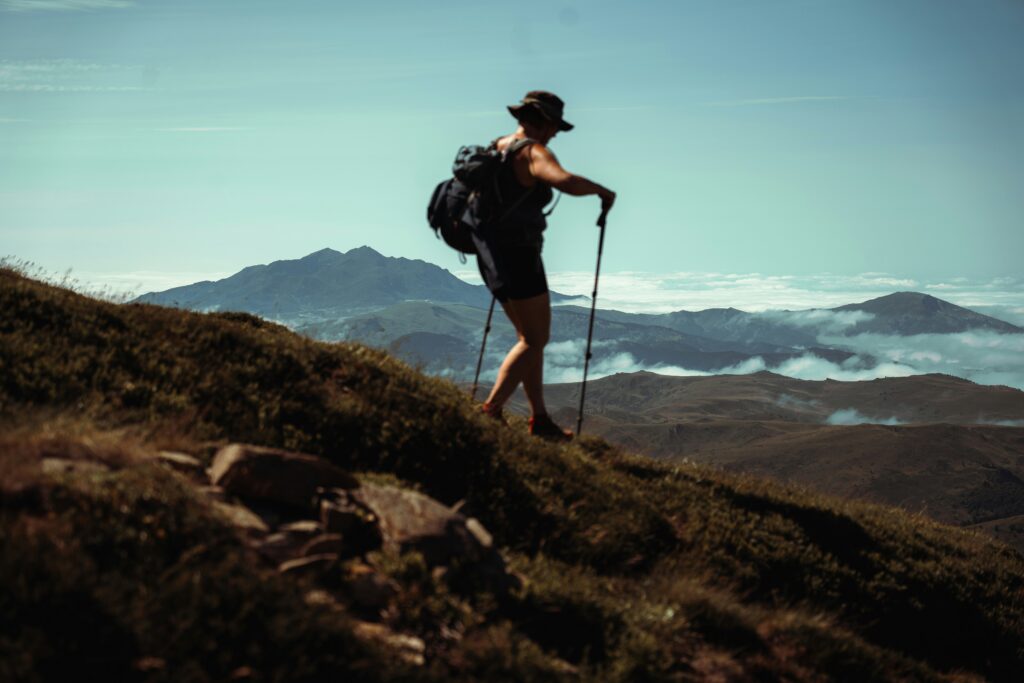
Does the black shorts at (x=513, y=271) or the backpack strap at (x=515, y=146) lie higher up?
the backpack strap at (x=515, y=146)

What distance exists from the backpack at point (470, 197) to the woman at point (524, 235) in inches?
2.6

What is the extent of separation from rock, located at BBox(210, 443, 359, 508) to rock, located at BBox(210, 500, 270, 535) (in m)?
0.19

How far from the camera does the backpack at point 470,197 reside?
29.3ft

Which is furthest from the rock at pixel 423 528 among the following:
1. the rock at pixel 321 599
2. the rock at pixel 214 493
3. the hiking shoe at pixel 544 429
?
the hiking shoe at pixel 544 429

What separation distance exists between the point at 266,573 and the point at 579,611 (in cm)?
214

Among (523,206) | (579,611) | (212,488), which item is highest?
(523,206)

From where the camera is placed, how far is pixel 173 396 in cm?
723

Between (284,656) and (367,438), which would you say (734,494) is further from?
(284,656)

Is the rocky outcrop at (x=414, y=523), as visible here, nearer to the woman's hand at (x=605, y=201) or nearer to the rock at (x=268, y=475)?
the rock at (x=268, y=475)

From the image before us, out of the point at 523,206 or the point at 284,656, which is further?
the point at 523,206

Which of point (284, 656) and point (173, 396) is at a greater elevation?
point (173, 396)

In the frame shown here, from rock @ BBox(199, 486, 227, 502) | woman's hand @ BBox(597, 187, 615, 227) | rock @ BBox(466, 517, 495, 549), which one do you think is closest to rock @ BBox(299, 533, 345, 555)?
rock @ BBox(199, 486, 227, 502)

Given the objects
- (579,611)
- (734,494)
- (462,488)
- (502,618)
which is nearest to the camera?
(502,618)

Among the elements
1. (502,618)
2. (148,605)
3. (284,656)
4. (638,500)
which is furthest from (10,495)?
(638,500)
